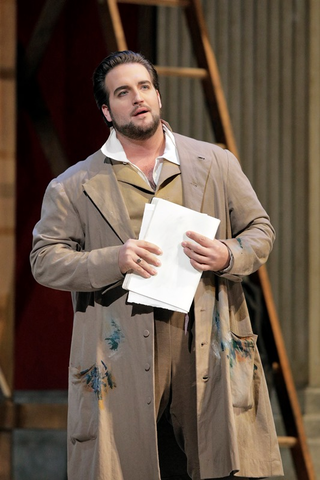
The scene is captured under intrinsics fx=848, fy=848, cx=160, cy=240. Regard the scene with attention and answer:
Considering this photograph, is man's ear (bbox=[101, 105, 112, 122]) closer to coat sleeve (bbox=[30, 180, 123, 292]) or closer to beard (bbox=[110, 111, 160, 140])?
beard (bbox=[110, 111, 160, 140])

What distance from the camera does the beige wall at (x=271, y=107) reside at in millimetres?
4047

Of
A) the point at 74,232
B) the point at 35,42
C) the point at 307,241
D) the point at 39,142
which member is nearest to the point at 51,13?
the point at 35,42

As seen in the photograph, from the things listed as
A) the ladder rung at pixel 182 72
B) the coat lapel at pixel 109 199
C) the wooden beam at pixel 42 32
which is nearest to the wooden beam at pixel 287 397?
the ladder rung at pixel 182 72

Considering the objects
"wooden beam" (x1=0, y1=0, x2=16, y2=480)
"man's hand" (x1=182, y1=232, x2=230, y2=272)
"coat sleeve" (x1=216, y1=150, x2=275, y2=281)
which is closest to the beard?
"coat sleeve" (x1=216, y1=150, x2=275, y2=281)

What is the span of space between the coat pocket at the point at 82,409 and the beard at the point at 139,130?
597 millimetres

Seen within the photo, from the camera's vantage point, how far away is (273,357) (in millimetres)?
3434

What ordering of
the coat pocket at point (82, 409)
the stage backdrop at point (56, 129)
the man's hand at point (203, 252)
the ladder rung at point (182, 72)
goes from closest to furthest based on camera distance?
the man's hand at point (203, 252) → the coat pocket at point (82, 409) → the ladder rung at point (182, 72) → the stage backdrop at point (56, 129)

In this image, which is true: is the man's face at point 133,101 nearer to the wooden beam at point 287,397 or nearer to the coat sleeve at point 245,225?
the coat sleeve at point 245,225

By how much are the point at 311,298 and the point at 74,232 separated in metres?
2.11

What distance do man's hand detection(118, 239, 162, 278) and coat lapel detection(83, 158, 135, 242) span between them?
0.10 m

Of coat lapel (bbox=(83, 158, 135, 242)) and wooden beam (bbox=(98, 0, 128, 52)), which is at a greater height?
wooden beam (bbox=(98, 0, 128, 52))

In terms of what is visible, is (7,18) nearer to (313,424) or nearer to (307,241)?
(307,241)

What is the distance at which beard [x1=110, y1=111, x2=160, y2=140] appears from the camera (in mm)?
2160

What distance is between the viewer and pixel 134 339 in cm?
208
